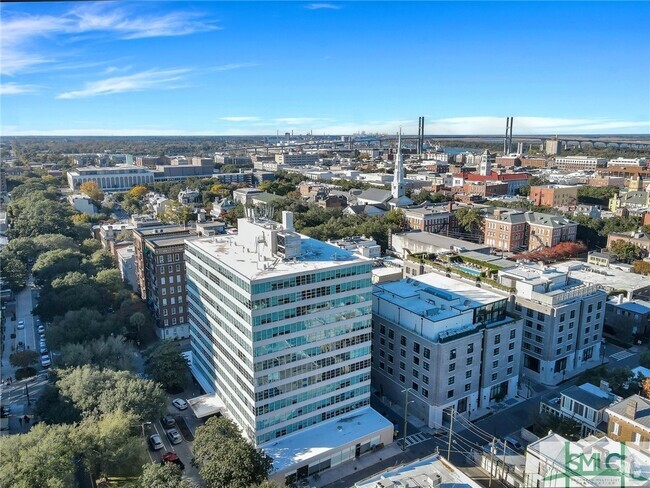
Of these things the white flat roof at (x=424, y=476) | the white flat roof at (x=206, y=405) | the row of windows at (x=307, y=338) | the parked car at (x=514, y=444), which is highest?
the row of windows at (x=307, y=338)

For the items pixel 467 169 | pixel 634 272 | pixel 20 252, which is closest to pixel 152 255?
pixel 20 252

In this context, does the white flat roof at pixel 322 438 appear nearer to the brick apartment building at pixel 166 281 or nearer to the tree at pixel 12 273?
the brick apartment building at pixel 166 281

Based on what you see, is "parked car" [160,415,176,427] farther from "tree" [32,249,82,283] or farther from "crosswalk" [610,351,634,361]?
"crosswalk" [610,351,634,361]

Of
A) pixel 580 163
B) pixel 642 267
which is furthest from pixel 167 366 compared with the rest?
pixel 580 163

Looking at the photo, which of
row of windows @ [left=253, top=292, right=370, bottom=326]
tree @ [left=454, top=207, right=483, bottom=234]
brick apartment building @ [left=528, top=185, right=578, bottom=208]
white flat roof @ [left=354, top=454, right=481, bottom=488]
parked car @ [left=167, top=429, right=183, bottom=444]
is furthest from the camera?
brick apartment building @ [left=528, top=185, right=578, bottom=208]

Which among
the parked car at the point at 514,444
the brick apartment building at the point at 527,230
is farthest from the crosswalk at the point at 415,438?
the brick apartment building at the point at 527,230

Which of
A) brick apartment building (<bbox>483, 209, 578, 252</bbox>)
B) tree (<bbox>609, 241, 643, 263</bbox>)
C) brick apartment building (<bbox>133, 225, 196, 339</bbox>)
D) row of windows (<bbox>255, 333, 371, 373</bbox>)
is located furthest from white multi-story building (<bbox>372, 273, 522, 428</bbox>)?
brick apartment building (<bbox>483, 209, 578, 252</bbox>)
